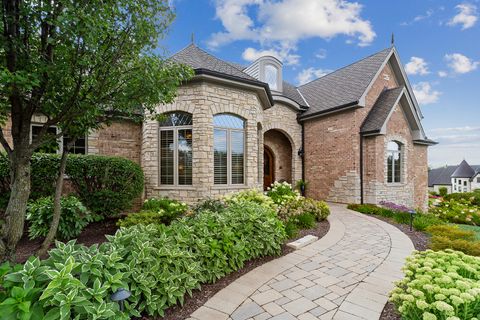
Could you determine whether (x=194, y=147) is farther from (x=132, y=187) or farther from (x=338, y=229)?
(x=338, y=229)

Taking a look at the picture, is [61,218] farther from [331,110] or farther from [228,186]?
[331,110]

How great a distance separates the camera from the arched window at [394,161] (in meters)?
11.1

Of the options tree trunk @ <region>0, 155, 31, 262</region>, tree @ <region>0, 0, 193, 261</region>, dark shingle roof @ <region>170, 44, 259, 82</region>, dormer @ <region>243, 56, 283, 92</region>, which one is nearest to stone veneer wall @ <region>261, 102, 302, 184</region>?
dormer @ <region>243, 56, 283, 92</region>

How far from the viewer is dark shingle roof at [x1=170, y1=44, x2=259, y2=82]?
26.1 ft

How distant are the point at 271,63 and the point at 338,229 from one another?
829cm

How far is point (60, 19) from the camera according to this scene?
101 inches

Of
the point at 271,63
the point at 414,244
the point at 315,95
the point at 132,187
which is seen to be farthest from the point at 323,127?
the point at 132,187

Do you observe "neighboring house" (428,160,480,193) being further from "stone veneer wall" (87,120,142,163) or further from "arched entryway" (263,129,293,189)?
"stone veneer wall" (87,120,142,163)

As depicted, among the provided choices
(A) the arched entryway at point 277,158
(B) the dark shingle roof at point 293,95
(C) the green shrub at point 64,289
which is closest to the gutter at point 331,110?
(B) the dark shingle roof at point 293,95

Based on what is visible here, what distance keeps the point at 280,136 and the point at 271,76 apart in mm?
3277

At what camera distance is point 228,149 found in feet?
26.5

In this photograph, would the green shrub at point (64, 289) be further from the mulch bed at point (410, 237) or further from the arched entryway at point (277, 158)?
the arched entryway at point (277, 158)

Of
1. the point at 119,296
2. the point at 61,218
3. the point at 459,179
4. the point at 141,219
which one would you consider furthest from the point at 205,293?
the point at 459,179

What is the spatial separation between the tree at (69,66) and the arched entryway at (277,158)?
9.70m
